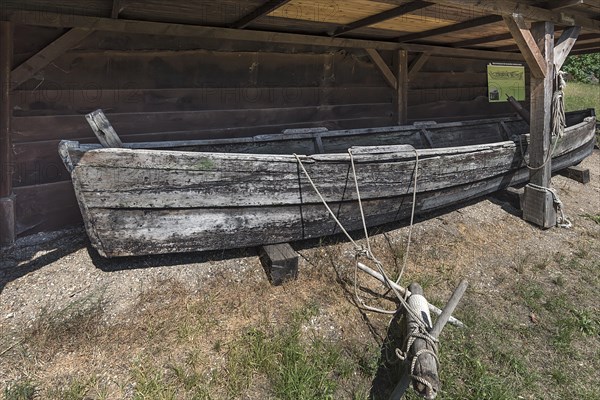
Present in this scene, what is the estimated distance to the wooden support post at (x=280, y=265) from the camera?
3182 mm

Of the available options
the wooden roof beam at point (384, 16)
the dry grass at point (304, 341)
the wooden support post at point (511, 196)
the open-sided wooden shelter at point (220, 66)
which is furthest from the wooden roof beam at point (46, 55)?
the wooden support post at point (511, 196)

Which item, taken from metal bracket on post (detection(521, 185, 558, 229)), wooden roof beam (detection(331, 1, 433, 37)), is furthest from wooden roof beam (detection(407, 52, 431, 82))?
metal bracket on post (detection(521, 185, 558, 229))

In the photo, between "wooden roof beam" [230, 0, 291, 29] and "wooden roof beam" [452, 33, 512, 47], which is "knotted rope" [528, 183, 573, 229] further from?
"wooden roof beam" [230, 0, 291, 29]

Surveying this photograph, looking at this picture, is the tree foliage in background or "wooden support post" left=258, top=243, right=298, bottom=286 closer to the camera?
"wooden support post" left=258, top=243, right=298, bottom=286

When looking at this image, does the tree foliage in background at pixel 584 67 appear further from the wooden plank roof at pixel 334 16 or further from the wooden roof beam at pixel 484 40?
the wooden plank roof at pixel 334 16

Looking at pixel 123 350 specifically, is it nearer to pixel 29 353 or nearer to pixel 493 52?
pixel 29 353

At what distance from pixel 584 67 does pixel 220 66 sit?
23.4m

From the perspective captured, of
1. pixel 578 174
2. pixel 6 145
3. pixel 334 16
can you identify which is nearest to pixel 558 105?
pixel 578 174

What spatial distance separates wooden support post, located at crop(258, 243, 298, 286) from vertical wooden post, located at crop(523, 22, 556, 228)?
355 cm

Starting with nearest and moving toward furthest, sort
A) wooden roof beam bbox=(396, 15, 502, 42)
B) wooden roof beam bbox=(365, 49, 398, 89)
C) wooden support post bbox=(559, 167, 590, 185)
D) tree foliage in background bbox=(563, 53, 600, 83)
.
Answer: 1. wooden roof beam bbox=(396, 15, 502, 42)
2. wooden roof beam bbox=(365, 49, 398, 89)
3. wooden support post bbox=(559, 167, 590, 185)
4. tree foliage in background bbox=(563, 53, 600, 83)

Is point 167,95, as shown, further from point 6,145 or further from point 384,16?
point 384,16

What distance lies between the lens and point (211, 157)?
9.65 feet

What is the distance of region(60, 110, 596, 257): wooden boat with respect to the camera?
2.72 meters

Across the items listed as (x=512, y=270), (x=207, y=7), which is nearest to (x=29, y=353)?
(x=207, y=7)
